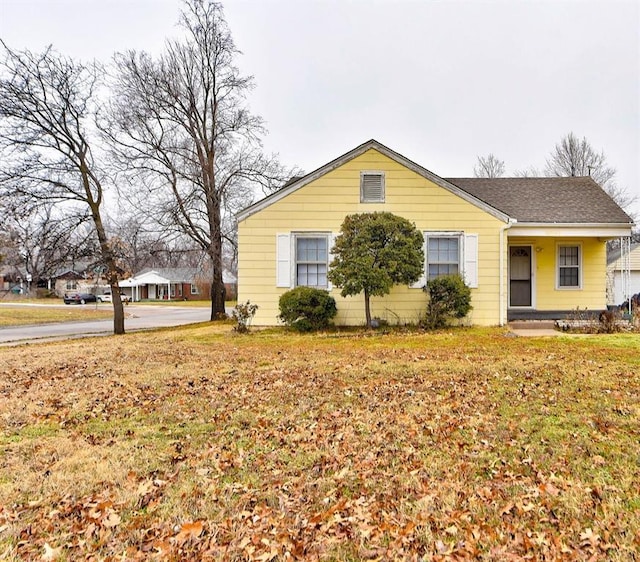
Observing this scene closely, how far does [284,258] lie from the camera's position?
1198cm

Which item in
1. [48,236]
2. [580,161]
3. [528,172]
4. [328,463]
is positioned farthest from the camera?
[528,172]

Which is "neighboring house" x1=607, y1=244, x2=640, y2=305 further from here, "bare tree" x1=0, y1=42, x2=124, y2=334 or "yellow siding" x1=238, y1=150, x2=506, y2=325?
"bare tree" x1=0, y1=42, x2=124, y2=334

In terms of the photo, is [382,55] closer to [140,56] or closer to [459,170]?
[140,56]

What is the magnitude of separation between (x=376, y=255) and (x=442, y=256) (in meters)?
2.63

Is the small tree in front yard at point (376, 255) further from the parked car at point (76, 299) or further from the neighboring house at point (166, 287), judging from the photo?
the neighboring house at point (166, 287)

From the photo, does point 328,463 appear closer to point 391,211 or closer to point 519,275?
point 391,211

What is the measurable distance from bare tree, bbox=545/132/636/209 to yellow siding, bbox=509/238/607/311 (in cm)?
2106

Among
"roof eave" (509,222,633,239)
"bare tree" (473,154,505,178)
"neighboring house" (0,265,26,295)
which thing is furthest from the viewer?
"neighboring house" (0,265,26,295)

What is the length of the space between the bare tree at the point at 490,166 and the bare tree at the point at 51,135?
3025 centimetres

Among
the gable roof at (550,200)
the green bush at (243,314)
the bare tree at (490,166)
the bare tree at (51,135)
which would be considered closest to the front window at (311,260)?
the green bush at (243,314)

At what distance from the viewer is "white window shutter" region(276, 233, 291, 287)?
12.0 m

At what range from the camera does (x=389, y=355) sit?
320 inches

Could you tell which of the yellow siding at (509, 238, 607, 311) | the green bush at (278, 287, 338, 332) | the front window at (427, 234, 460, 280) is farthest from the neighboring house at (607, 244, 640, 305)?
the green bush at (278, 287, 338, 332)

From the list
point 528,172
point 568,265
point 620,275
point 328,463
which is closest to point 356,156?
point 568,265
